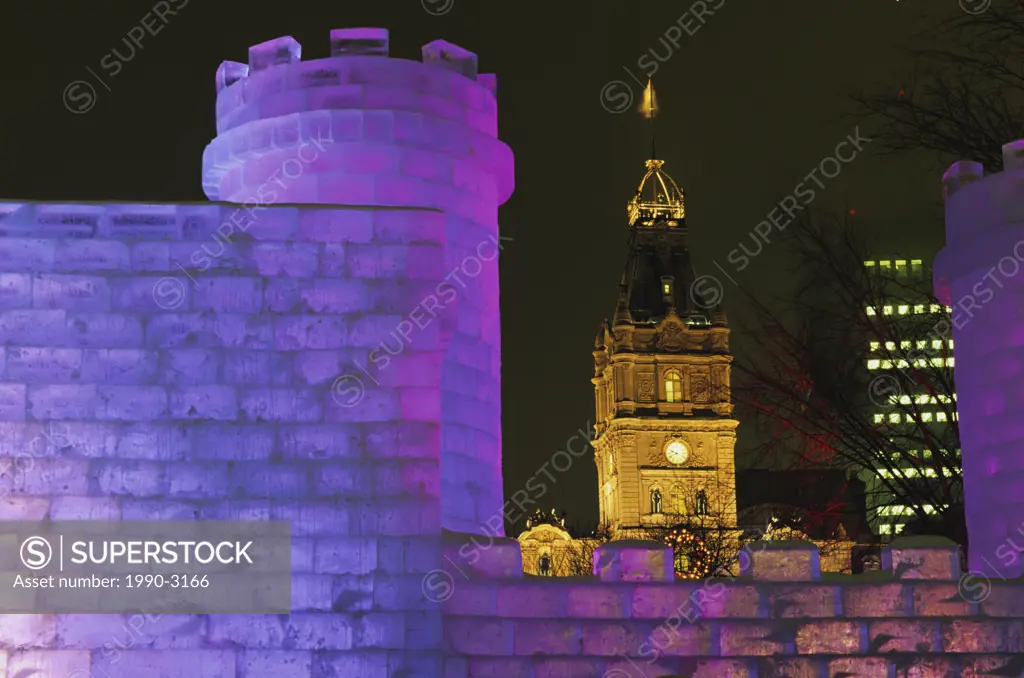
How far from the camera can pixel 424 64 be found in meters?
11.3

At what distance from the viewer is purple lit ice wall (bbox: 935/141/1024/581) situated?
34.2ft

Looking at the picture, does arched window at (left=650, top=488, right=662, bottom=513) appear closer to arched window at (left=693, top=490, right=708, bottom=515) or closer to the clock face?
the clock face

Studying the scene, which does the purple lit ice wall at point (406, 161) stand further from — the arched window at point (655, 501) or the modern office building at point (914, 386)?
the arched window at point (655, 501)

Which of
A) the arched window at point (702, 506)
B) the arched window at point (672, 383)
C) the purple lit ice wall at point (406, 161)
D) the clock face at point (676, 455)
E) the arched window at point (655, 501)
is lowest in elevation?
the purple lit ice wall at point (406, 161)

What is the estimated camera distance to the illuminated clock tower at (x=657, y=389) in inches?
5039

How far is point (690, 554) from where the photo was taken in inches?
1982

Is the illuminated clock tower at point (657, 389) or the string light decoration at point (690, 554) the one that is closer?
the string light decoration at point (690, 554)

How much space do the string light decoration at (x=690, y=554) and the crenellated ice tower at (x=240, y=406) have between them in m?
32.2

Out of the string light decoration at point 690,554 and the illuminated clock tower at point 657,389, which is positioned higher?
the illuminated clock tower at point 657,389

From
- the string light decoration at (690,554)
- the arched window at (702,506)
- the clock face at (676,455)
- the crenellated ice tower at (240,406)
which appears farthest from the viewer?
the clock face at (676,455)

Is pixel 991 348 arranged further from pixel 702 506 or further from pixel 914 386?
pixel 702 506

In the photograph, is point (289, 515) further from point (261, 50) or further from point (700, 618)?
point (261, 50)

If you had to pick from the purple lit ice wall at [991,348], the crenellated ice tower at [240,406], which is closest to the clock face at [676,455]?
the purple lit ice wall at [991,348]

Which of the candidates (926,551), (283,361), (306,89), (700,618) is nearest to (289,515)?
(283,361)
